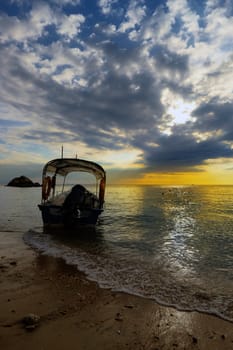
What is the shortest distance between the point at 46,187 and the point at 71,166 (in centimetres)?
309

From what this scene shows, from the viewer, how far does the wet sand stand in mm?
3580

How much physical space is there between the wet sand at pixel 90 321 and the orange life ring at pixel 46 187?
414 inches

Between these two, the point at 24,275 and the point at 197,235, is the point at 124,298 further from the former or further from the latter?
the point at 197,235

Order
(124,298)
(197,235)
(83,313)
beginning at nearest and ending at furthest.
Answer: (83,313) < (124,298) < (197,235)

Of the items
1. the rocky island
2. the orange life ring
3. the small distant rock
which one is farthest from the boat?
the rocky island

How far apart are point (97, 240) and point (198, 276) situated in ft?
21.9

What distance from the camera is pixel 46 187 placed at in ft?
55.5

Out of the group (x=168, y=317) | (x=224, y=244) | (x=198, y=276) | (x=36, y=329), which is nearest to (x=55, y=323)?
(x=36, y=329)

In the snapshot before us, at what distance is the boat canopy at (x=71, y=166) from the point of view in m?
17.0

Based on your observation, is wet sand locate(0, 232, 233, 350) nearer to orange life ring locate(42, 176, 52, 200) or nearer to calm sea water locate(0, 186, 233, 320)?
calm sea water locate(0, 186, 233, 320)

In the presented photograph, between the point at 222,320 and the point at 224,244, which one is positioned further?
the point at 224,244

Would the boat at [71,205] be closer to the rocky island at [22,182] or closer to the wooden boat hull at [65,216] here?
the wooden boat hull at [65,216]

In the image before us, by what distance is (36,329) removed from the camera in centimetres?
380

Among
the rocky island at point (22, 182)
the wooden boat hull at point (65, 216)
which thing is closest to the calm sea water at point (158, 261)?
the wooden boat hull at point (65, 216)
